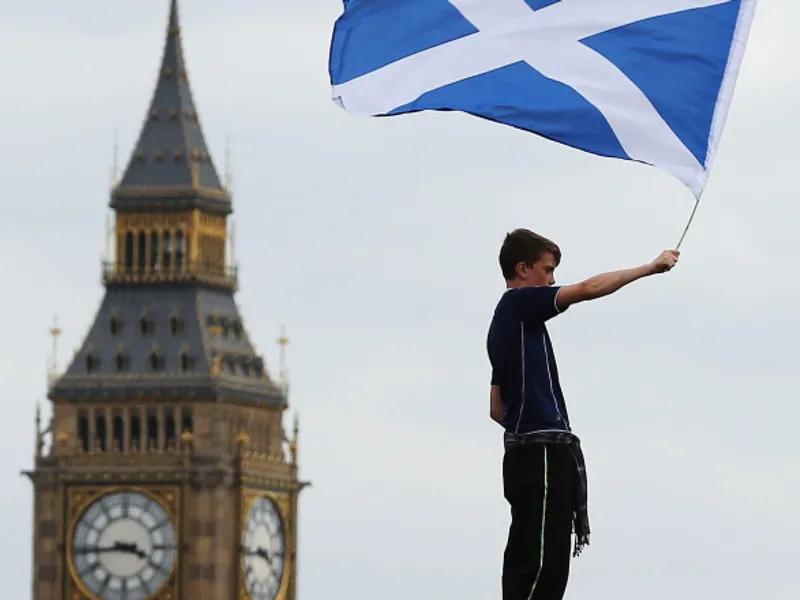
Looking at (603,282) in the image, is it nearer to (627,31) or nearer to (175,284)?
(627,31)

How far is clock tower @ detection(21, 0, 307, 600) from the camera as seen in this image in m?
127

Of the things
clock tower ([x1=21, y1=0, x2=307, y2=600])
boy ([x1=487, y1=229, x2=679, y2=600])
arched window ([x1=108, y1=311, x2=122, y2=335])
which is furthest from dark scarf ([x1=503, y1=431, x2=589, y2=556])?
arched window ([x1=108, y1=311, x2=122, y2=335])

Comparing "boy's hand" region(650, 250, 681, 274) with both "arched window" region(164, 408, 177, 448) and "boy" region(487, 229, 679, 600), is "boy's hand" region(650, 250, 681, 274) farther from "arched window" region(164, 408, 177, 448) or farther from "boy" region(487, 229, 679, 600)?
"arched window" region(164, 408, 177, 448)

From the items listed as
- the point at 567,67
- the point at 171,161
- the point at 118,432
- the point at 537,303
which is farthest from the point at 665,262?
the point at 171,161

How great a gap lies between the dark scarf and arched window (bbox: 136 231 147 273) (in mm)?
104884

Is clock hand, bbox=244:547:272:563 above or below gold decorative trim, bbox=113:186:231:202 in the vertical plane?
below

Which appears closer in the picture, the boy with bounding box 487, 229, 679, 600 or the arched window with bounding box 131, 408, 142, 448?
the boy with bounding box 487, 229, 679, 600

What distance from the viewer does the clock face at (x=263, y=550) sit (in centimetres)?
13038

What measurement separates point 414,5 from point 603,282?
14.0 ft

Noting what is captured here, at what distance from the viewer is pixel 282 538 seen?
132 metres

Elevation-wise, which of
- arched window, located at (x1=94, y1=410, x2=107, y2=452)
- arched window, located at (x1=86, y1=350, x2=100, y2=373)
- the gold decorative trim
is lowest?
arched window, located at (x1=94, y1=410, x2=107, y2=452)

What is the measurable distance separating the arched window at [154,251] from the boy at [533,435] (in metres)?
105

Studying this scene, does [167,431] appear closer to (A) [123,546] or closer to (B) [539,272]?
(A) [123,546]

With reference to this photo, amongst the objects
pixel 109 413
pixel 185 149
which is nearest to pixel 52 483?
pixel 109 413
